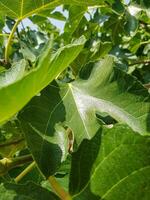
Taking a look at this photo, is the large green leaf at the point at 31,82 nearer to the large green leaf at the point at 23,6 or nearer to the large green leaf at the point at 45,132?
the large green leaf at the point at 45,132

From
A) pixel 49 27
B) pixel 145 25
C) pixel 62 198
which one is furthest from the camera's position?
pixel 49 27

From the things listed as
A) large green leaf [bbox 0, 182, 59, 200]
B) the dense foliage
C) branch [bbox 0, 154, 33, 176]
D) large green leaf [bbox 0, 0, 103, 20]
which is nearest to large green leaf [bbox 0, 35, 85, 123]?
→ the dense foliage

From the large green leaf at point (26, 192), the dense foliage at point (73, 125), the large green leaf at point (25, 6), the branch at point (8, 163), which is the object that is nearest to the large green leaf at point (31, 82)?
Answer: the dense foliage at point (73, 125)

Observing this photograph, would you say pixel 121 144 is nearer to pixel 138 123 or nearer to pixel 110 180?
pixel 110 180

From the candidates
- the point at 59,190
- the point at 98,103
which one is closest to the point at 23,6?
the point at 98,103

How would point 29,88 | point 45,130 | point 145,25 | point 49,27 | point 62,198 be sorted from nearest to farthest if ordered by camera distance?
point 29,88, point 62,198, point 45,130, point 145,25, point 49,27

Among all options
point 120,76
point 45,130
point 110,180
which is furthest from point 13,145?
point 110,180

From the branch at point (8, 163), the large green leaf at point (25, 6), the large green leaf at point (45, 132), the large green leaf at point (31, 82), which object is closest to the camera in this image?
the large green leaf at point (31, 82)
